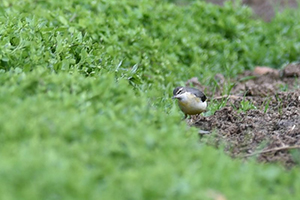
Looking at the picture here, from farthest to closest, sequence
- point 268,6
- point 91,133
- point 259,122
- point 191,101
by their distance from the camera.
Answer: point 268,6 < point 191,101 < point 259,122 < point 91,133

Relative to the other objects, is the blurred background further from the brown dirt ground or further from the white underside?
the white underside

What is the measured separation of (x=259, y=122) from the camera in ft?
21.0

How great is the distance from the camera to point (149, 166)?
13.8 ft

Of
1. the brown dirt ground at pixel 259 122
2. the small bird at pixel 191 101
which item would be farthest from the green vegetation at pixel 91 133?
the brown dirt ground at pixel 259 122

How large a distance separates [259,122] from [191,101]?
29.5 inches

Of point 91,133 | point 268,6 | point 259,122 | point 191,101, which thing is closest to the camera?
point 91,133

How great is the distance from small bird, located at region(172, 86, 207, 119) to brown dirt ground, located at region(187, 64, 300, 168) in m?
0.11

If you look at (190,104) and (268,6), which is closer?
(190,104)

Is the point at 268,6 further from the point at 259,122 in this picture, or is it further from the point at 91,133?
the point at 91,133

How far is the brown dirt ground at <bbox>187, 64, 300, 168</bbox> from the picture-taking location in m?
5.43

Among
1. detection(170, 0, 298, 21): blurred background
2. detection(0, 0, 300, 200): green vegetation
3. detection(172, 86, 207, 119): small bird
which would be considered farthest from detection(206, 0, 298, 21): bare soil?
detection(172, 86, 207, 119): small bird

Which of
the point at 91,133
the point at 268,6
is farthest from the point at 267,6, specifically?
the point at 91,133

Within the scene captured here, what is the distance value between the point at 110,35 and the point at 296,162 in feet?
13.0

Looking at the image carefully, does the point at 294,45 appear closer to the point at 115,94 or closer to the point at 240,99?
the point at 240,99
